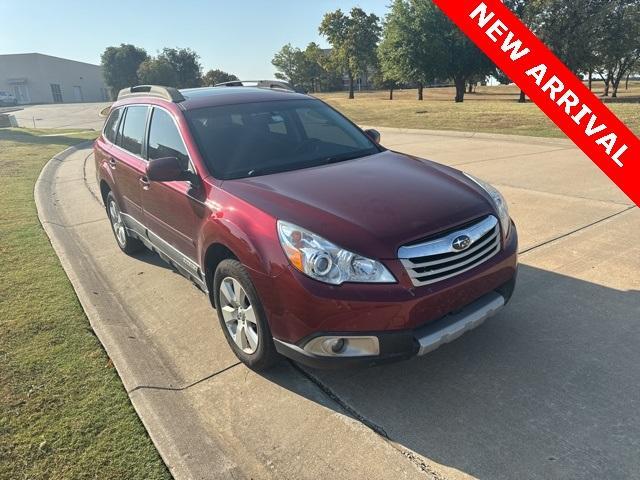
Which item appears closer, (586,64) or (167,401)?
(167,401)

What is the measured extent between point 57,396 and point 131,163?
244 centimetres

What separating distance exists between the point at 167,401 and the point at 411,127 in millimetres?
16275

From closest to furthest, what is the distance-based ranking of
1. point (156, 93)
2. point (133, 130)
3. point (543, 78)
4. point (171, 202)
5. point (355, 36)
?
point (171, 202) < point (156, 93) < point (133, 130) < point (543, 78) < point (355, 36)

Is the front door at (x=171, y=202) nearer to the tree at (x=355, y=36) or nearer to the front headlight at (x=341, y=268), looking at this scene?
the front headlight at (x=341, y=268)

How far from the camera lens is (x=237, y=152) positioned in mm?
3760

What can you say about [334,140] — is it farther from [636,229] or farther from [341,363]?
[636,229]

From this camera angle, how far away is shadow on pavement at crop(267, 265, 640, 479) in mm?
2447

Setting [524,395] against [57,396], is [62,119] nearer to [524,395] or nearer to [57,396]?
[57,396]

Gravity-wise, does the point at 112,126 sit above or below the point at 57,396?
above

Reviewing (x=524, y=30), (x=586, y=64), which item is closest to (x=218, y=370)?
(x=524, y=30)

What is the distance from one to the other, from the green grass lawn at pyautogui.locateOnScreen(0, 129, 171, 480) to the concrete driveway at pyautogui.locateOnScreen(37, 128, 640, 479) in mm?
128

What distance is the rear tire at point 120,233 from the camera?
5.66 metres

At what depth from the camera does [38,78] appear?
85.6 m

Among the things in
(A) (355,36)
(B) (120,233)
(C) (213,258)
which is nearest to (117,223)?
(B) (120,233)
